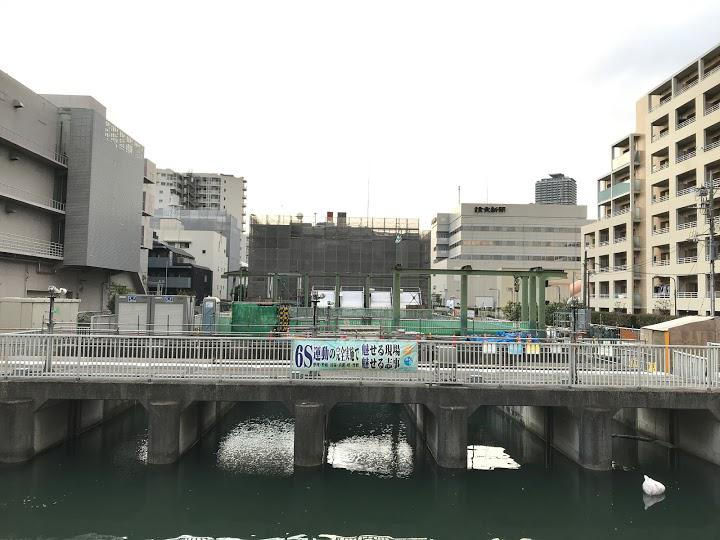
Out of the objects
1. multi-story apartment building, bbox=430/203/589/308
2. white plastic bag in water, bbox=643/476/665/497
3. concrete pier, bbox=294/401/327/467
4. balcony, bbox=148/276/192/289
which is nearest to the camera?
white plastic bag in water, bbox=643/476/665/497

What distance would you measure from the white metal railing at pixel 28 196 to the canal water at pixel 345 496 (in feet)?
89.6

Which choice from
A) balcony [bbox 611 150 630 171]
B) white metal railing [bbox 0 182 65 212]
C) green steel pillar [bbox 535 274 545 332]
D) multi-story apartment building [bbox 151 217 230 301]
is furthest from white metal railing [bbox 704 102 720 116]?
multi-story apartment building [bbox 151 217 230 301]

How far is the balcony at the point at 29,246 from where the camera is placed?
133 feet

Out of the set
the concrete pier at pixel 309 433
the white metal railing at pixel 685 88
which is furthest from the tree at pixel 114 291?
the white metal railing at pixel 685 88

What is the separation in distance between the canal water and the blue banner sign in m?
3.66

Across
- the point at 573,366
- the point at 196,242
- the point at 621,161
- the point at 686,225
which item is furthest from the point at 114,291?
the point at 196,242

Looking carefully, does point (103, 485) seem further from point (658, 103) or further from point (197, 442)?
point (658, 103)

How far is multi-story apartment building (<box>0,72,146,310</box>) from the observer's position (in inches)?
1634

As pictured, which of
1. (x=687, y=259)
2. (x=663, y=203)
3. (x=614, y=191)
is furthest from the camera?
(x=614, y=191)

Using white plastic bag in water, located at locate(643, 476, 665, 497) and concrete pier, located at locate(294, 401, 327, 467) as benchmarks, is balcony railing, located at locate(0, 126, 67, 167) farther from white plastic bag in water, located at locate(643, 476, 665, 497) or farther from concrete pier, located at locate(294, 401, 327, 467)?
white plastic bag in water, located at locate(643, 476, 665, 497)

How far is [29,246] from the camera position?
43.9 meters

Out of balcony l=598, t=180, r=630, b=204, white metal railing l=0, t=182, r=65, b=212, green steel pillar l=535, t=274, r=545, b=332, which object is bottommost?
green steel pillar l=535, t=274, r=545, b=332

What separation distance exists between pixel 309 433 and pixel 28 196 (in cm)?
3821

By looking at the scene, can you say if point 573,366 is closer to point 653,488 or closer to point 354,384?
point 653,488
